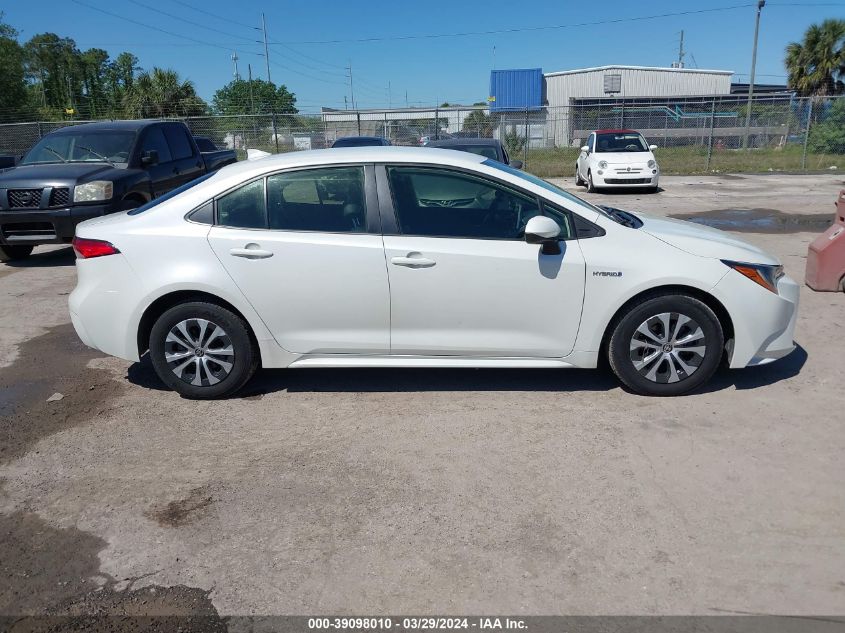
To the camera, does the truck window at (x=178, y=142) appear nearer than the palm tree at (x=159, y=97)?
Yes

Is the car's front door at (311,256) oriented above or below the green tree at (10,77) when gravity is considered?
below

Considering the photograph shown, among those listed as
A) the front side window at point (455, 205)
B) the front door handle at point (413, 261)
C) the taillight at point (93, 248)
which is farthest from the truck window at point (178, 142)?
the front door handle at point (413, 261)

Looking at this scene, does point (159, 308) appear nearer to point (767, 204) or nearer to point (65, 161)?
point (65, 161)

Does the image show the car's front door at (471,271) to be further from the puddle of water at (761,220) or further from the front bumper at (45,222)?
the puddle of water at (761,220)

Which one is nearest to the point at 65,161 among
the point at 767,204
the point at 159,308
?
the point at 159,308

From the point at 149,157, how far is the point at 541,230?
7.85 metres

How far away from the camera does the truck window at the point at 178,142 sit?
11.5 metres

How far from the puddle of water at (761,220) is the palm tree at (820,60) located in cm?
3067

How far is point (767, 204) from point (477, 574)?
1498cm

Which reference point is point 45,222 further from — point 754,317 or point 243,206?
point 754,317

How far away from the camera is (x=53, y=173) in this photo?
32.1 feet

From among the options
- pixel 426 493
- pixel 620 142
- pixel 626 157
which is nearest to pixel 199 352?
pixel 426 493

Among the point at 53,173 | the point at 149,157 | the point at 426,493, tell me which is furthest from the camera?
the point at 149,157

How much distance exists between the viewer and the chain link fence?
24.8 metres
